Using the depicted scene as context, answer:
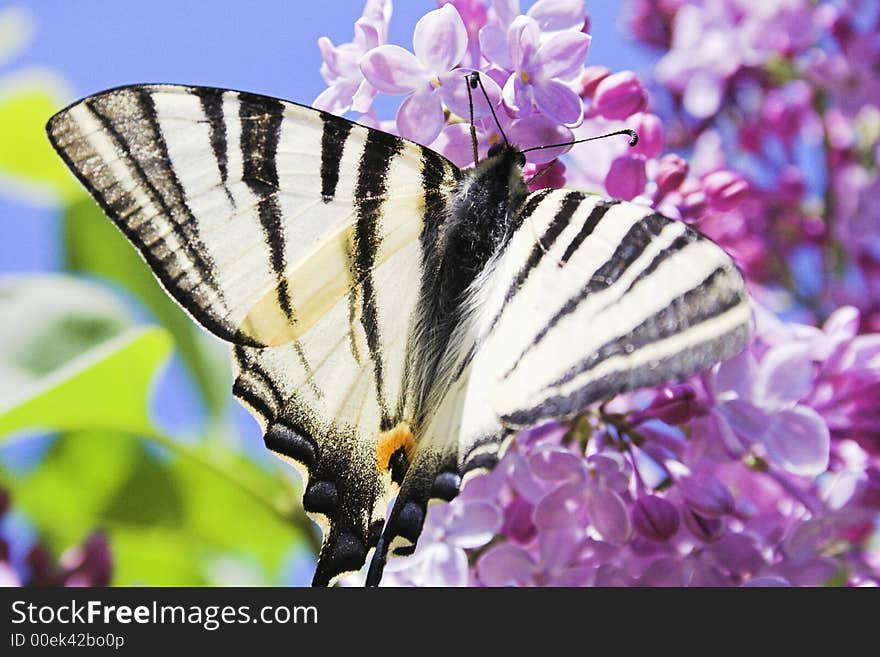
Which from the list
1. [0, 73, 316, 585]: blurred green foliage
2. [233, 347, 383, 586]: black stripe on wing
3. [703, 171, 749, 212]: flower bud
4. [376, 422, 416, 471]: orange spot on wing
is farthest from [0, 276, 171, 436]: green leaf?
[703, 171, 749, 212]: flower bud

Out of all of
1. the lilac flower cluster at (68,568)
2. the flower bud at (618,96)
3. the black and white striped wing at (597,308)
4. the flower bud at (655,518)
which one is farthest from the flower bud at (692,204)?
the lilac flower cluster at (68,568)

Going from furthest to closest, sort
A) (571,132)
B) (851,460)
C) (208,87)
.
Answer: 1. (851,460)
2. (571,132)
3. (208,87)

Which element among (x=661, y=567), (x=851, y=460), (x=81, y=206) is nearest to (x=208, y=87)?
(x=661, y=567)

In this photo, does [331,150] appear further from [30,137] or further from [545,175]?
[30,137]

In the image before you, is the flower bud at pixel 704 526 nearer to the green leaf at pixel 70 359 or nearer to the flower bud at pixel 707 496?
the flower bud at pixel 707 496

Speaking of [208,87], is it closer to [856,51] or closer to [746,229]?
[746,229]

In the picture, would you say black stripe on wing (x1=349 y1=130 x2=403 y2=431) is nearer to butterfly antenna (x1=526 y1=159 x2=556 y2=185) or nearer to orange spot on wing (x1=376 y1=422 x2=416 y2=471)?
orange spot on wing (x1=376 y1=422 x2=416 y2=471)
